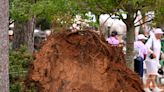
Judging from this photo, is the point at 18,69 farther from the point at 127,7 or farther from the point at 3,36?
the point at 3,36

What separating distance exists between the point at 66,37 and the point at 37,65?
575 mm

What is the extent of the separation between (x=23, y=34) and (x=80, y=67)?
6800mm

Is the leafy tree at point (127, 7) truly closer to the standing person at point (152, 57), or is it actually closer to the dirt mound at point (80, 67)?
the dirt mound at point (80, 67)

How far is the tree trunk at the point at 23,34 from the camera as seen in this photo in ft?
43.5

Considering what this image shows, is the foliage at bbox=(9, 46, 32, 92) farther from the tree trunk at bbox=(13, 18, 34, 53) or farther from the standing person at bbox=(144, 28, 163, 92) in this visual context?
the standing person at bbox=(144, 28, 163, 92)

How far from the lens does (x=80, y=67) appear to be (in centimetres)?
691

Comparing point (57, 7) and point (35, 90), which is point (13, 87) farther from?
point (57, 7)

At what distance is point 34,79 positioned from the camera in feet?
23.1

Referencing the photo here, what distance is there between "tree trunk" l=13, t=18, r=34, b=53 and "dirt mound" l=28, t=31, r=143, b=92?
20.1 feet

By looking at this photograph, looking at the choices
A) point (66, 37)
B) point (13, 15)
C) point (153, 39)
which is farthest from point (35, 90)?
point (153, 39)

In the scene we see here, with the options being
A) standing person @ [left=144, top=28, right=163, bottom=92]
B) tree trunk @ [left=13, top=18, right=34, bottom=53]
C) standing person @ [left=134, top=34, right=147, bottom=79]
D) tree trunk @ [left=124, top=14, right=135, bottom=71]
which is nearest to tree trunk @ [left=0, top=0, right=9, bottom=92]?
tree trunk @ [left=124, top=14, right=135, bottom=71]

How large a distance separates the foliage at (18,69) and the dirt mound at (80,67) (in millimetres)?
957

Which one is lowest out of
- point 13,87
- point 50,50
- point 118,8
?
point 13,87

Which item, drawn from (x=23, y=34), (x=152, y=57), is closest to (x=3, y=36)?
(x=152, y=57)
